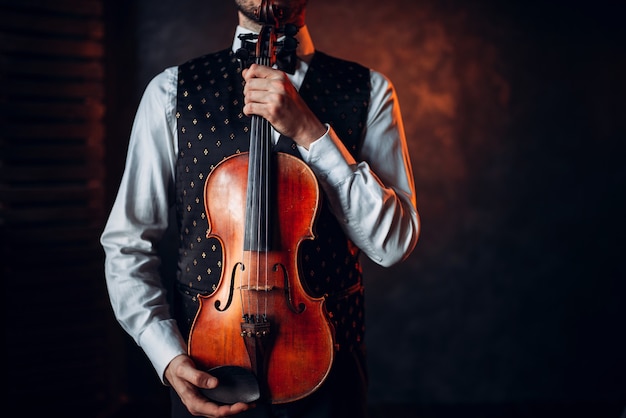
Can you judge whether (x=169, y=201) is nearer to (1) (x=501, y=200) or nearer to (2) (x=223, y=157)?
(2) (x=223, y=157)

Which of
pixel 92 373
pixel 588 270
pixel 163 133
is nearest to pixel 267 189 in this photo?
pixel 163 133

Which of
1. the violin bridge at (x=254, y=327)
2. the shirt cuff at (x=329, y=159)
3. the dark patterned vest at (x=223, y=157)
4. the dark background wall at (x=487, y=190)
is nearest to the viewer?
the violin bridge at (x=254, y=327)

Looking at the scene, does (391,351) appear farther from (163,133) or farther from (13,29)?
(13,29)

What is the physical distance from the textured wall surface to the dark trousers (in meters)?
1.75

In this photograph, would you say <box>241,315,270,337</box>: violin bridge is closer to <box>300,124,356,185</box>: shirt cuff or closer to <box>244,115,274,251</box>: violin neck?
<box>244,115,274,251</box>: violin neck

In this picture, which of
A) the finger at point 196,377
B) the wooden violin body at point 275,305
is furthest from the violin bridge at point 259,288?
the finger at point 196,377

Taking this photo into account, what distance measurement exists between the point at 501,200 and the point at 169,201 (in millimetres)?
2165

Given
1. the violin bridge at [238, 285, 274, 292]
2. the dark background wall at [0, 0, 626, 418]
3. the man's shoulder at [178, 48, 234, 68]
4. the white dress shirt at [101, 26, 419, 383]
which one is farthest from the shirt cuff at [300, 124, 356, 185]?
the dark background wall at [0, 0, 626, 418]

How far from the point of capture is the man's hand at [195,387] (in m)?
0.98

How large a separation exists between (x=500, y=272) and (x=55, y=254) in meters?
2.22

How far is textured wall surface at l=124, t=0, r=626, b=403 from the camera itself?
2.92 m

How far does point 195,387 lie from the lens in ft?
3.34

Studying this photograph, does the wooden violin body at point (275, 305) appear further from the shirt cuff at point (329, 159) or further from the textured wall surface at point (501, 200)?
the textured wall surface at point (501, 200)

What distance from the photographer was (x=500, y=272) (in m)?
3.04
